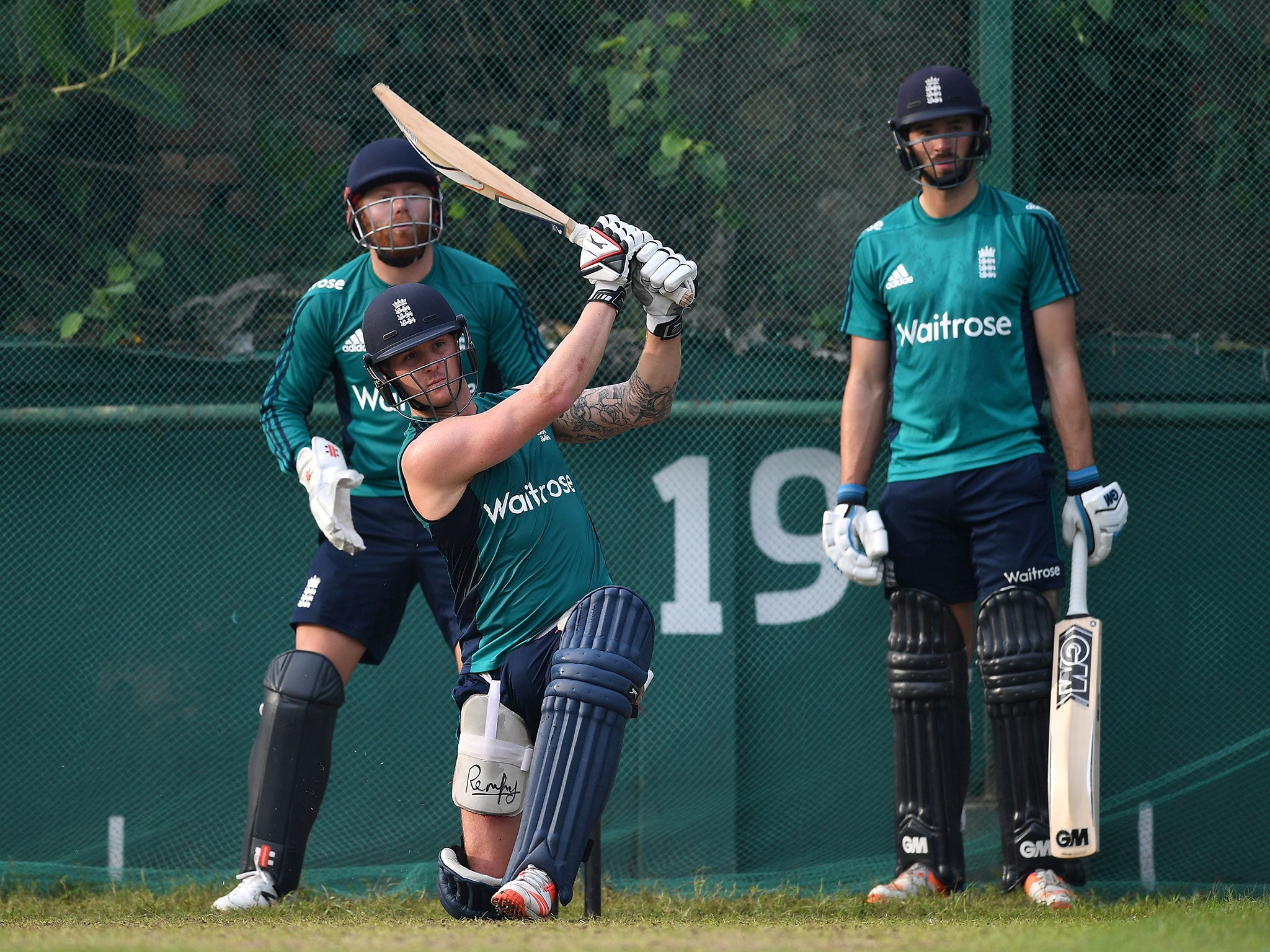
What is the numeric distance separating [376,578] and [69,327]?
1.56 m

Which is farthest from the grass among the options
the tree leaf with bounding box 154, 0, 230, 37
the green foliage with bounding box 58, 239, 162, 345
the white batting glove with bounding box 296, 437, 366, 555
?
the tree leaf with bounding box 154, 0, 230, 37

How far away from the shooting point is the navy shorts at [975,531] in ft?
12.4

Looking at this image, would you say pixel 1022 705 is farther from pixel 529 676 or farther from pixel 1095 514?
pixel 529 676

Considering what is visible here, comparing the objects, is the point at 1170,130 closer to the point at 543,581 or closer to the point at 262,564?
the point at 543,581

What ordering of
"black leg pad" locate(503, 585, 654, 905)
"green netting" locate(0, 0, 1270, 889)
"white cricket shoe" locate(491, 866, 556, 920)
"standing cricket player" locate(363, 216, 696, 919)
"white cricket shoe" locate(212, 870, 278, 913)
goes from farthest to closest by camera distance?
"green netting" locate(0, 0, 1270, 889) < "white cricket shoe" locate(212, 870, 278, 913) < "standing cricket player" locate(363, 216, 696, 919) < "black leg pad" locate(503, 585, 654, 905) < "white cricket shoe" locate(491, 866, 556, 920)

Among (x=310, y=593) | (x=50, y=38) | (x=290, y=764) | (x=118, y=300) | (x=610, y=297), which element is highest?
(x=50, y=38)

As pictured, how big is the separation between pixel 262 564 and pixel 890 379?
2120mm

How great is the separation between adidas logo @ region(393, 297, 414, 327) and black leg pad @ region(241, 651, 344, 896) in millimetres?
1100

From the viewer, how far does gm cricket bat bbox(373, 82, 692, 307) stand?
11.7ft

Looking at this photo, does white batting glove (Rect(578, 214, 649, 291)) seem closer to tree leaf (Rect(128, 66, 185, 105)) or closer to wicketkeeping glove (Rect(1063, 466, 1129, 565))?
wicketkeeping glove (Rect(1063, 466, 1129, 565))

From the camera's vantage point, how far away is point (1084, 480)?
3.84m

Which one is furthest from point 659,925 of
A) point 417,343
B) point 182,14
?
point 182,14

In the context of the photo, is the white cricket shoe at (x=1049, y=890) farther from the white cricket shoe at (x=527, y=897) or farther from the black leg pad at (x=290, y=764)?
the black leg pad at (x=290, y=764)

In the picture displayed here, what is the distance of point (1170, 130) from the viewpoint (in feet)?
14.4
